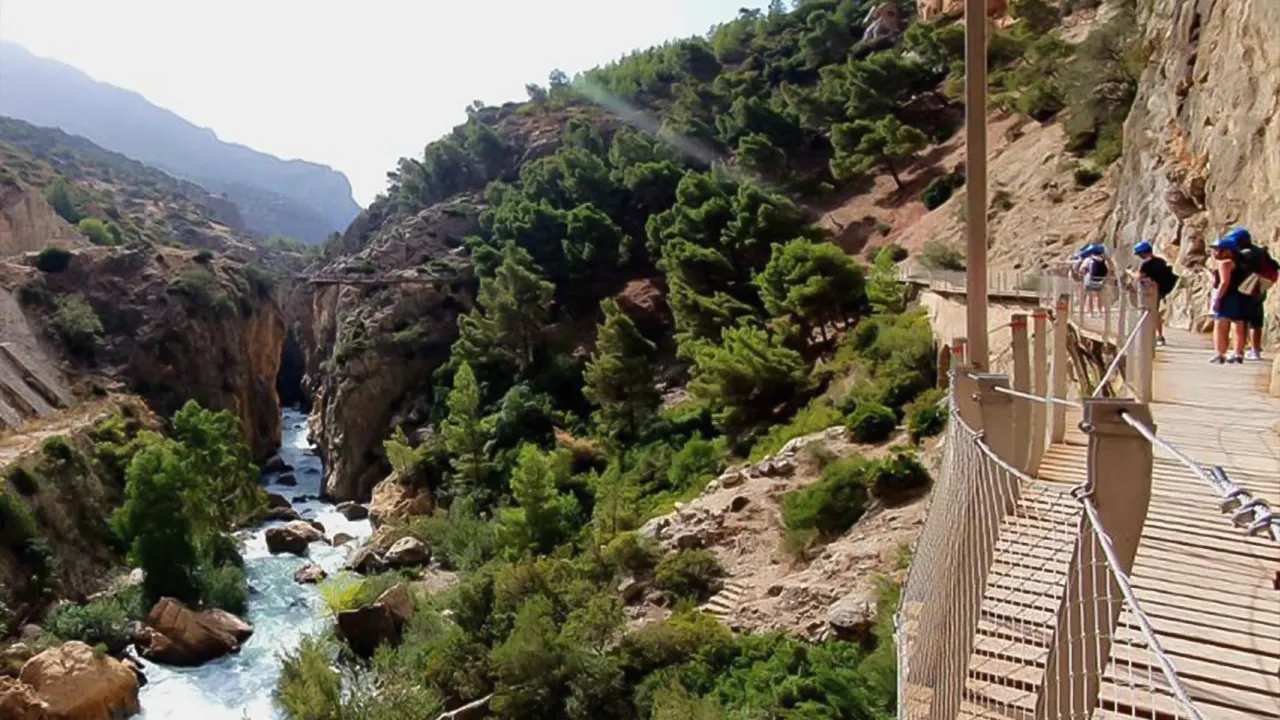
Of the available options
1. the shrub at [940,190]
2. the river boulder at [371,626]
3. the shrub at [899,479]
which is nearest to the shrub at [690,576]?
the shrub at [899,479]

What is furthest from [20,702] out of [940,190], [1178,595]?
[940,190]

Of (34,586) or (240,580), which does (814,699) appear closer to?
(240,580)

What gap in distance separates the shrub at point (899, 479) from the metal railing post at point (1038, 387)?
7925mm

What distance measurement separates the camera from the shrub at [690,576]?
51.5 feet

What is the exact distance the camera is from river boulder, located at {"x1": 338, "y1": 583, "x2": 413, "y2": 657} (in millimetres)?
20047

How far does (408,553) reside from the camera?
26047 millimetres

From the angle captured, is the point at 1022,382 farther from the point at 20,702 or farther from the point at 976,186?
the point at 20,702

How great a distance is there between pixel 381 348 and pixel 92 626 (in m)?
22.2

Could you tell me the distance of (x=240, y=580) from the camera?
81.1 ft

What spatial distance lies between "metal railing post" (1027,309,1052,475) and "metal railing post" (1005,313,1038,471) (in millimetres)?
143

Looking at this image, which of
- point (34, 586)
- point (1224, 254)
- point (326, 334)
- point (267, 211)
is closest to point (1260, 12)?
point (1224, 254)

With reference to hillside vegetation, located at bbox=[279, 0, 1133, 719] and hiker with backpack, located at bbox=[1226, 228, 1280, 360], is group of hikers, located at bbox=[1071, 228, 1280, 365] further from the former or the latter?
hillside vegetation, located at bbox=[279, 0, 1133, 719]

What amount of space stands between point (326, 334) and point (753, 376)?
37.1 m

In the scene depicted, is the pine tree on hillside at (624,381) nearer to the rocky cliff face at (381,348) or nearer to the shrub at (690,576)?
the shrub at (690,576)
